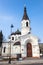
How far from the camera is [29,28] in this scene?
41938 mm

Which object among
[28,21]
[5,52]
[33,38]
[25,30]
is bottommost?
[5,52]

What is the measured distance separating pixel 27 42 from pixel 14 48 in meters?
8.10

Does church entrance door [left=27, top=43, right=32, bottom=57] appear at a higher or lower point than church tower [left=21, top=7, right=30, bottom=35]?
lower

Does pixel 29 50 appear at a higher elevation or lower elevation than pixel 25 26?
lower

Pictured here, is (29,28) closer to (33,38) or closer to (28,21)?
(28,21)

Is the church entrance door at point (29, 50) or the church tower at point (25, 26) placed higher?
the church tower at point (25, 26)

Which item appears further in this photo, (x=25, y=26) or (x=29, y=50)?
(x=25, y=26)

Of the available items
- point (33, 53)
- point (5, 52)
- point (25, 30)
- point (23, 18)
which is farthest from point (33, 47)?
point (5, 52)

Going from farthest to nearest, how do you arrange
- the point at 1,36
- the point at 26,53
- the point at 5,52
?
the point at 1,36, the point at 5,52, the point at 26,53

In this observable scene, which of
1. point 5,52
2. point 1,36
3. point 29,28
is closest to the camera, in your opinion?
point 29,28

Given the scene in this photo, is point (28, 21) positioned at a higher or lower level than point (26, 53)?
higher

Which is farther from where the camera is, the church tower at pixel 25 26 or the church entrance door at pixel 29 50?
the church tower at pixel 25 26

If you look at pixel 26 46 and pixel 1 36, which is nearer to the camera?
pixel 26 46

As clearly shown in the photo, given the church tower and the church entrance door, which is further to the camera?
the church tower
